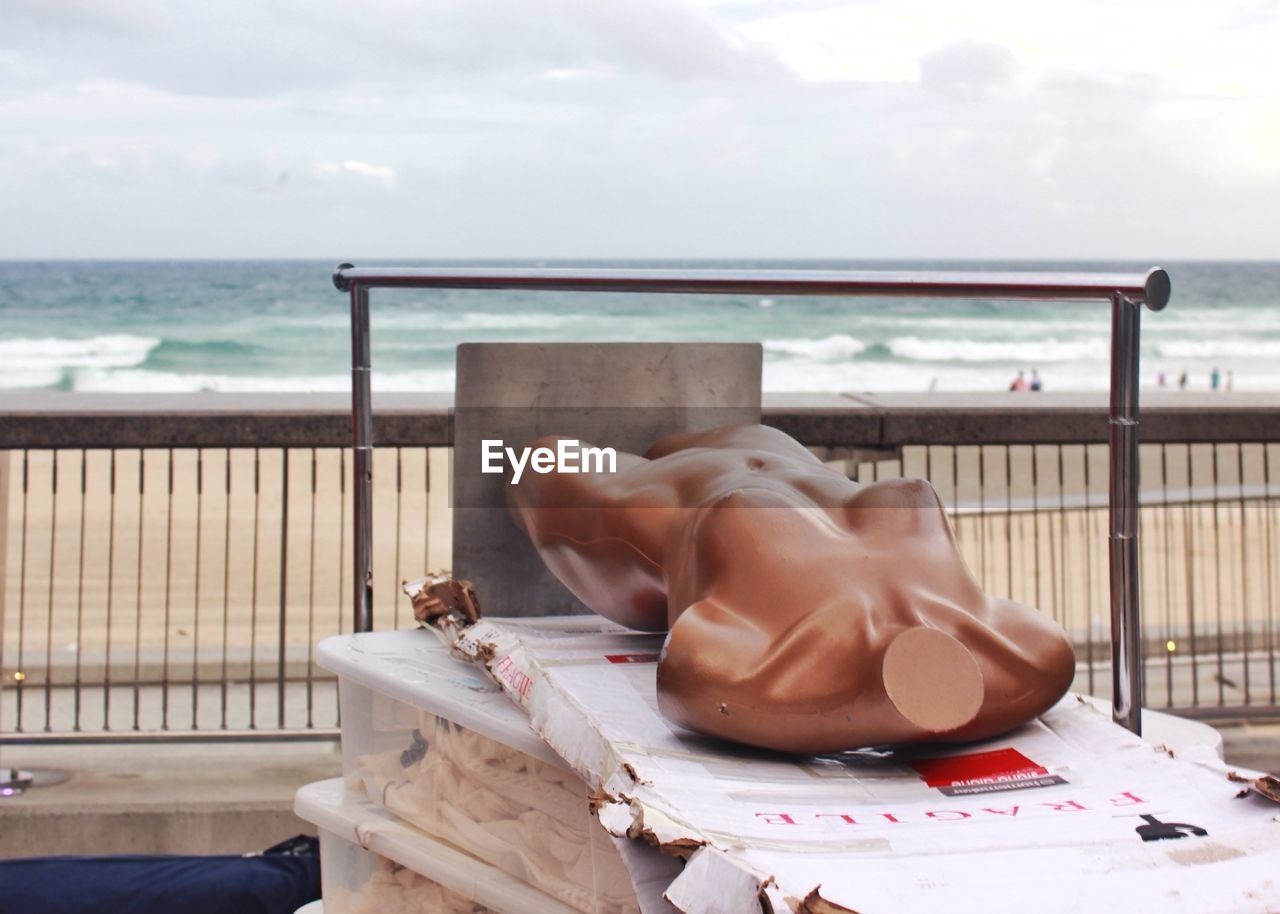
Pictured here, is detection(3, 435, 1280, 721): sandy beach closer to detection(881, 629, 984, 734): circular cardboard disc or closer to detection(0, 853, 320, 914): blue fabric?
detection(0, 853, 320, 914): blue fabric

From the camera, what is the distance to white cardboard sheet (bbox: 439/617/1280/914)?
1.08 meters

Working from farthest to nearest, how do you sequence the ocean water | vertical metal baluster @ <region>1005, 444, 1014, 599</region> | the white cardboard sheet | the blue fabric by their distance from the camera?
1. the ocean water
2. vertical metal baluster @ <region>1005, 444, 1014, 599</region>
3. the blue fabric
4. the white cardboard sheet

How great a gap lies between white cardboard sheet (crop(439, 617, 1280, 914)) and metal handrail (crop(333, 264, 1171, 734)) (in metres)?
0.27

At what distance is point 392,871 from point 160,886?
2.61 feet

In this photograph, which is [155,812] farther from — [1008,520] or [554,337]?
[554,337]

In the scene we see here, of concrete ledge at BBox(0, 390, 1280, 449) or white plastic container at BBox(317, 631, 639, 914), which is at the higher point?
concrete ledge at BBox(0, 390, 1280, 449)

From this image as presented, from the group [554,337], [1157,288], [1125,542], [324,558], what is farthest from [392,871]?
[554,337]

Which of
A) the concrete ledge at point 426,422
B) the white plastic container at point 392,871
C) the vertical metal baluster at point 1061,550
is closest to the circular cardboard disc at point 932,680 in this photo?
the white plastic container at point 392,871

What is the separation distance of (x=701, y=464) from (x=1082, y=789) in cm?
64

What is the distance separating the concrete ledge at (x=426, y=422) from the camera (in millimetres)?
2879

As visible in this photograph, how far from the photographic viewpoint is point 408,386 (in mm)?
15656

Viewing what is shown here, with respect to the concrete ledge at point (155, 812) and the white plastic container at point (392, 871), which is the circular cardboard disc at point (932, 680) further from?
the concrete ledge at point (155, 812)

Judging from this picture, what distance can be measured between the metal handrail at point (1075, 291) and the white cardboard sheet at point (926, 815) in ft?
0.88

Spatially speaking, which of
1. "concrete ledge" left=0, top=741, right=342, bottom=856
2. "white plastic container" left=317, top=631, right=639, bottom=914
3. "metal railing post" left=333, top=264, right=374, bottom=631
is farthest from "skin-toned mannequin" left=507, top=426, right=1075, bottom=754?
"concrete ledge" left=0, top=741, right=342, bottom=856
